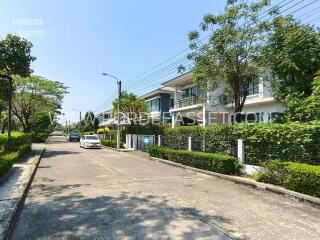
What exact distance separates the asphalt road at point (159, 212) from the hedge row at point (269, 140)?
212 cm

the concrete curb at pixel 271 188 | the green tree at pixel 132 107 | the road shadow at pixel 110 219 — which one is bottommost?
the road shadow at pixel 110 219

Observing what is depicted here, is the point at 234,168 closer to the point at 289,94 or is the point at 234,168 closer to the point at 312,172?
the point at 312,172

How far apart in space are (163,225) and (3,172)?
24.9 feet

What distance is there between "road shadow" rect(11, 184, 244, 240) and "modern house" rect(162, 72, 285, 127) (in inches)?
447

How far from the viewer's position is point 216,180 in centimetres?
1255

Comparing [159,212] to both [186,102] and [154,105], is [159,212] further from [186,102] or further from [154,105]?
[154,105]

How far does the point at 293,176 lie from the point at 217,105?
16.6m

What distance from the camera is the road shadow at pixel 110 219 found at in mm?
5957

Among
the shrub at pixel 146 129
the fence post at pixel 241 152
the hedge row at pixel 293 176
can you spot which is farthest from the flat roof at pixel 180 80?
the hedge row at pixel 293 176

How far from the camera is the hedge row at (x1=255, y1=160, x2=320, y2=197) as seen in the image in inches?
355

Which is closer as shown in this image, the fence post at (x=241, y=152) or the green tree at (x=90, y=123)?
the fence post at (x=241, y=152)

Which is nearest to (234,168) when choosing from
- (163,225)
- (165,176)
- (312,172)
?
(165,176)

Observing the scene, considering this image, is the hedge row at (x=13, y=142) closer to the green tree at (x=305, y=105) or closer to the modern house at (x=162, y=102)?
the green tree at (x=305, y=105)

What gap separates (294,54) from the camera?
1691cm
